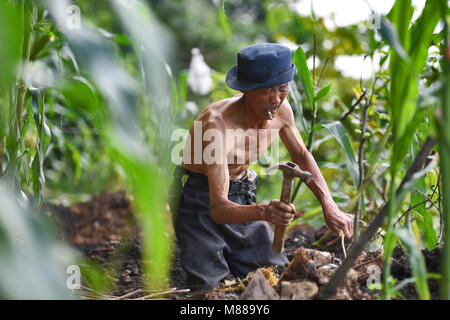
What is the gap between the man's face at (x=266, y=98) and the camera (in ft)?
3.76

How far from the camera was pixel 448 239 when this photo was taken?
691 millimetres

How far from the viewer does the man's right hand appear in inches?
40.9

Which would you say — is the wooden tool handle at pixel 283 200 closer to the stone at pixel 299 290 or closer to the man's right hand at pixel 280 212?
the man's right hand at pixel 280 212

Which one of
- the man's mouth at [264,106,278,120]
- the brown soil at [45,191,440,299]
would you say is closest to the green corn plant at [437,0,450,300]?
the brown soil at [45,191,440,299]

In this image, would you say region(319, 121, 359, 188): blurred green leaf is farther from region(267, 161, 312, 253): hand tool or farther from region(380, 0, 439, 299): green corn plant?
region(380, 0, 439, 299): green corn plant

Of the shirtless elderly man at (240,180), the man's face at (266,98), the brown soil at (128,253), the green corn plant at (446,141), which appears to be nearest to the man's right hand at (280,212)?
the shirtless elderly man at (240,180)

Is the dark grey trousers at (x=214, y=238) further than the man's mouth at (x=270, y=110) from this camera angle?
Yes

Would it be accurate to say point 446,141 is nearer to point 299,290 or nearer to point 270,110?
point 299,290

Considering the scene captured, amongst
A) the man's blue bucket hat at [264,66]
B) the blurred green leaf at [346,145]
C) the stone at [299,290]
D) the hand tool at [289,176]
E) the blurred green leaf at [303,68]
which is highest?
the blurred green leaf at [303,68]

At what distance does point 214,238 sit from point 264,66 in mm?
487

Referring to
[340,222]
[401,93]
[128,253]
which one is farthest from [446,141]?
[128,253]

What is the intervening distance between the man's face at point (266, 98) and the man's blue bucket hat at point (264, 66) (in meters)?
0.02
